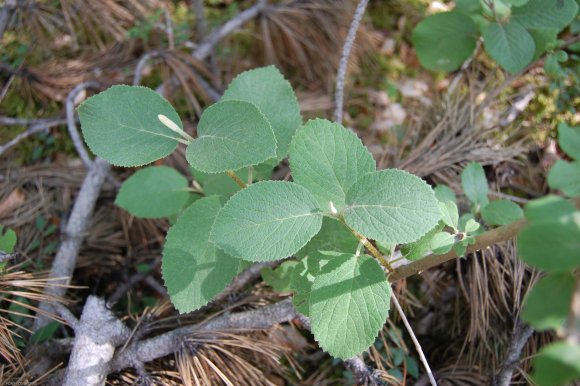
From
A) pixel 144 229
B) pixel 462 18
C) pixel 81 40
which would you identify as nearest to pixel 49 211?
pixel 144 229

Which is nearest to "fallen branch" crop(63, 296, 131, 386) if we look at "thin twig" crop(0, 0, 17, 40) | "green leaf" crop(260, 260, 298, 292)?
"green leaf" crop(260, 260, 298, 292)

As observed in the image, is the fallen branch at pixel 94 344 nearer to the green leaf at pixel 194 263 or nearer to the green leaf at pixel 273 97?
the green leaf at pixel 194 263

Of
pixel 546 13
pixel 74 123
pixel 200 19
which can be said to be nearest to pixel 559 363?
pixel 546 13

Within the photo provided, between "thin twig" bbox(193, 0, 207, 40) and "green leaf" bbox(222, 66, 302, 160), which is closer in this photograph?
"green leaf" bbox(222, 66, 302, 160)

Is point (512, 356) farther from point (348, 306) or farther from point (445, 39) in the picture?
point (445, 39)

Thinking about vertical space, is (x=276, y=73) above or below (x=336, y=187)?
above

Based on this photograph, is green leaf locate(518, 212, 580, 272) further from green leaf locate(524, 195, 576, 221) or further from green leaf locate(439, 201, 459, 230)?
green leaf locate(439, 201, 459, 230)

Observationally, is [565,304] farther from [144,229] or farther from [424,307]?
[144,229]
